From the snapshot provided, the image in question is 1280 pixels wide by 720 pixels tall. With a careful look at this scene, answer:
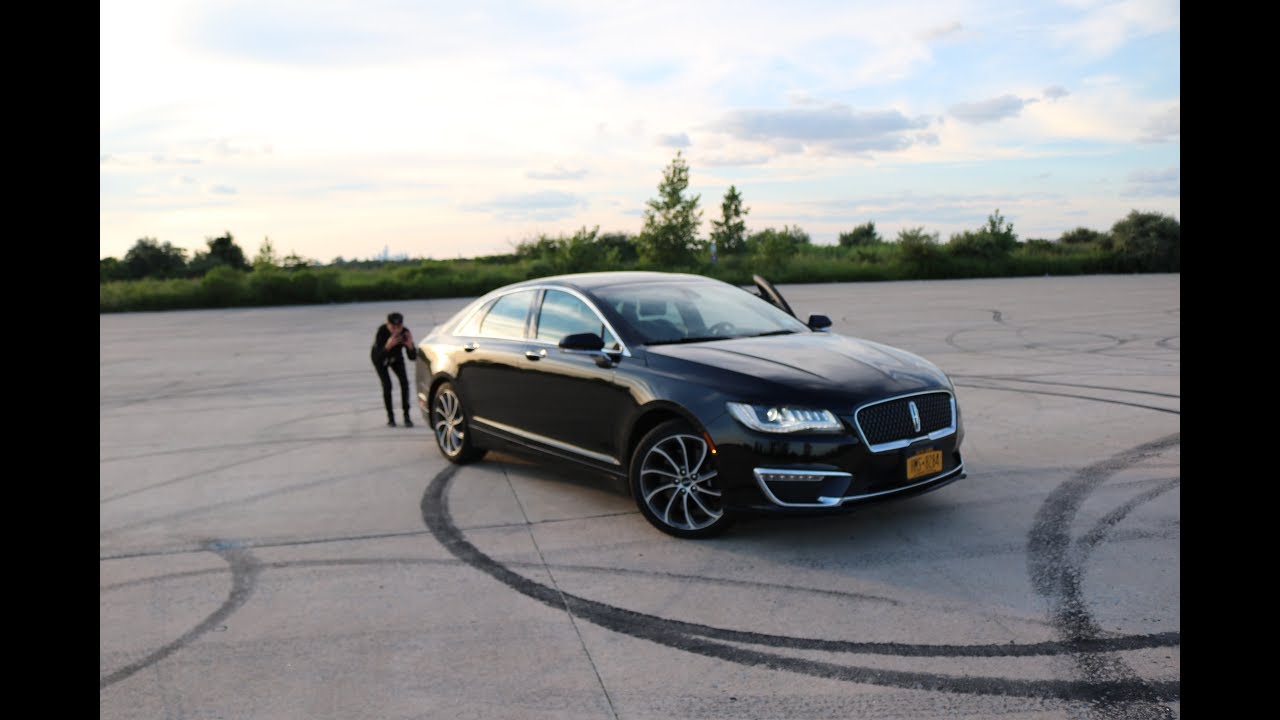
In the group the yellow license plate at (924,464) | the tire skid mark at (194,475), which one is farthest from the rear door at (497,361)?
the yellow license plate at (924,464)

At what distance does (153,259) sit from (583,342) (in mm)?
72373

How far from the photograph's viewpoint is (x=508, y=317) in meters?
7.84

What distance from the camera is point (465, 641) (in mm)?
4410

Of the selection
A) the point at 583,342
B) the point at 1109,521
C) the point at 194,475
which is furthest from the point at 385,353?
the point at 1109,521

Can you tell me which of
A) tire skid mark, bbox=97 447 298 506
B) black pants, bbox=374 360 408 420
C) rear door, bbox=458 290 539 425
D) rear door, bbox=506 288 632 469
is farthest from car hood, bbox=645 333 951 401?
black pants, bbox=374 360 408 420

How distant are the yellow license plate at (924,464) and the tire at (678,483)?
3.56 ft

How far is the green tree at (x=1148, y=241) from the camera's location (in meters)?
50.3

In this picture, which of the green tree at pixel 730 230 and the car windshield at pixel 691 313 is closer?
the car windshield at pixel 691 313

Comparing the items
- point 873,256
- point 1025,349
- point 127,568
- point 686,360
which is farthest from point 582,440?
point 873,256

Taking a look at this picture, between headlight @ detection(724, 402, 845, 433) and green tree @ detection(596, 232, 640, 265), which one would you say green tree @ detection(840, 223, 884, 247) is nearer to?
green tree @ detection(596, 232, 640, 265)

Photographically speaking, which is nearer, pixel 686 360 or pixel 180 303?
pixel 686 360

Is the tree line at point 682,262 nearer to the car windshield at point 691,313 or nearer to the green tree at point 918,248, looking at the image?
the green tree at point 918,248

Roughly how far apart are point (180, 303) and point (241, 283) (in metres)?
2.60
